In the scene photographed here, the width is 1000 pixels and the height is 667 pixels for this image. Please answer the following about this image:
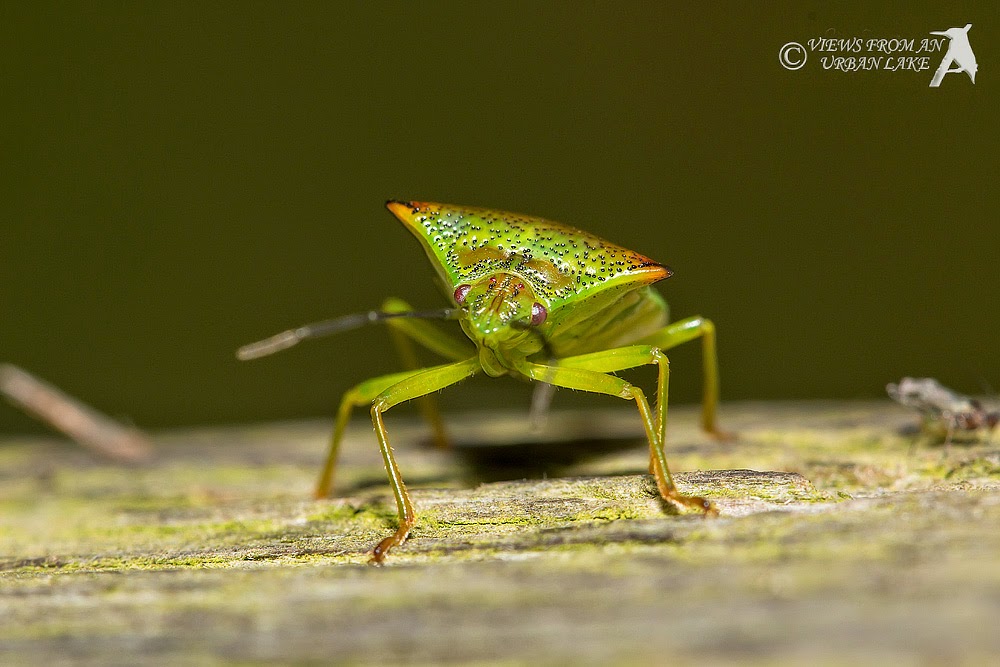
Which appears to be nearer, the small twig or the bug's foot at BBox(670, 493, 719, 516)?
the bug's foot at BBox(670, 493, 719, 516)

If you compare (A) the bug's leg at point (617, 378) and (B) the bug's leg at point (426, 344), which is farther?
(B) the bug's leg at point (426, 344)

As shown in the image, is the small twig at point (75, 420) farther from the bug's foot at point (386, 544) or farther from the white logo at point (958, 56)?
the white logo at point (958, 56)

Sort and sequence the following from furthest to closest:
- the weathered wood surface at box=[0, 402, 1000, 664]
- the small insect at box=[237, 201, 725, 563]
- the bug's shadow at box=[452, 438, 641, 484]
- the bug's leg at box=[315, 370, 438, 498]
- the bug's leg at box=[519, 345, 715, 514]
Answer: the bug's shadow at box=[452, 438, 641, 484]
the bug's leg at box=[315, 370, 438, 498]
the small insect at box=[237, 201, 725, 563]
the bug's leg at box=[519, 345, 715, 514]
the weathered wood surface at box=[0, 402, 1000, 664]

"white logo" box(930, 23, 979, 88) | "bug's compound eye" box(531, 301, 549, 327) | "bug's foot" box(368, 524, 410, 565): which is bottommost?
"bug's foot" box(368, 524, 410, 565)

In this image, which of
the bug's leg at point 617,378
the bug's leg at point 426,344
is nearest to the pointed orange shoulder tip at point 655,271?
the bug's leg at point 617,378

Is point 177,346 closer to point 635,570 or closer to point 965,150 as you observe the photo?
point 635,570

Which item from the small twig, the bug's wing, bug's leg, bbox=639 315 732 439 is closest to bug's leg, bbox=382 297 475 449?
the bug's wing

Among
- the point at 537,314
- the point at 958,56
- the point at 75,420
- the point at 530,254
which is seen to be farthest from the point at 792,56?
the point at 75,420

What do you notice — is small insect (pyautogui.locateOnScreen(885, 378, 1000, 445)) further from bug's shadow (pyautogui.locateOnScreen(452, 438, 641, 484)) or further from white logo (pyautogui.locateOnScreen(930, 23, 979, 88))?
white logo (pyautogui.locateOnScreen(930, 23, 979, 88))
